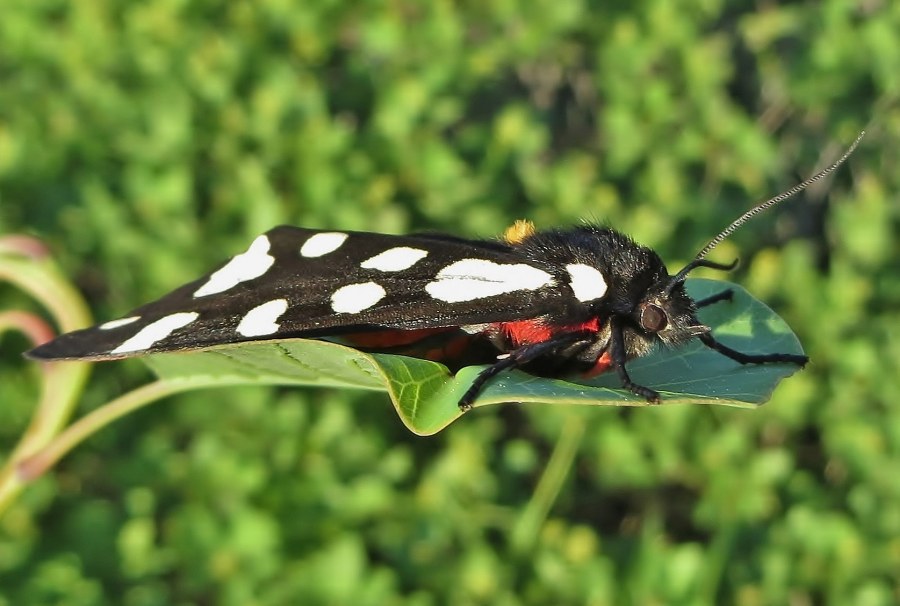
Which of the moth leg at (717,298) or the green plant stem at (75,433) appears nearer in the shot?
the green plant stem at (75,433)

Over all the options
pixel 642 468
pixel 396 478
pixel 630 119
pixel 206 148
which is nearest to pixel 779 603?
pixel 642 468

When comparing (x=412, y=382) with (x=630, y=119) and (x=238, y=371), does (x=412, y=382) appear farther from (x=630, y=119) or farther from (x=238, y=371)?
(x=630, y=119)

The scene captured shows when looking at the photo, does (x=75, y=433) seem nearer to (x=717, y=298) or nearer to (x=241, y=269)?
(x=241, y=269)

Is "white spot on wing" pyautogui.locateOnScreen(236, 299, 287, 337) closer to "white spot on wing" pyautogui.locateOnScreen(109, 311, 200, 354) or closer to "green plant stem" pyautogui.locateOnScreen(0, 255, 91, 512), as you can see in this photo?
"white spot on wing" pyautogui.locateOnScreen(109, 311, 200, 354)

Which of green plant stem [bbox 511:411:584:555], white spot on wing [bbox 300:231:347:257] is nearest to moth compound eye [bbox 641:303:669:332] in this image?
white spot on wing [bbox 300:231:347:257]

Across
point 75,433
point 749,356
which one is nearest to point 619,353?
point 749,356

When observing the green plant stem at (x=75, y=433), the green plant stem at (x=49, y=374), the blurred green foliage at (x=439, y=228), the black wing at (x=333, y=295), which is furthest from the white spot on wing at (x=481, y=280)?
the blurred green foliage at (x=439, y=228)

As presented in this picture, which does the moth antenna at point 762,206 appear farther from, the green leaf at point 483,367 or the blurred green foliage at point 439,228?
the blurred green foliage at point 439,228
